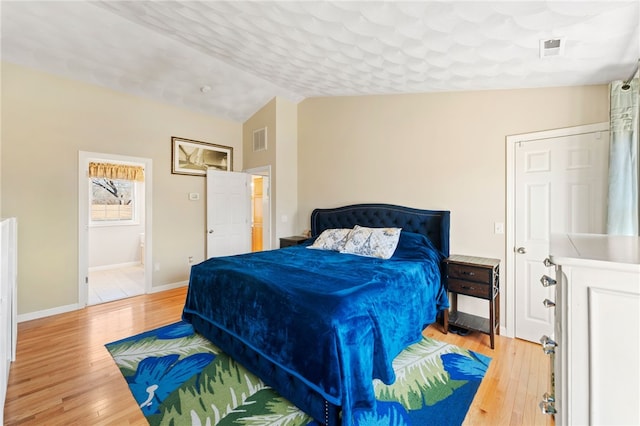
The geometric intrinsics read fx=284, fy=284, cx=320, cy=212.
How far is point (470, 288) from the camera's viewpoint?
2.80 m

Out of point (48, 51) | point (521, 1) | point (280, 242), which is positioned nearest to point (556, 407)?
point (521, 1)

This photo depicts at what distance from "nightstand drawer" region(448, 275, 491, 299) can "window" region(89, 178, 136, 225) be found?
658cm

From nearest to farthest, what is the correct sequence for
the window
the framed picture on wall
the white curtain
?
the white curtain, the framed picture on wall, the window

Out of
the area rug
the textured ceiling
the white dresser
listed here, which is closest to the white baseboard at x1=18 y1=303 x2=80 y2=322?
the area rug

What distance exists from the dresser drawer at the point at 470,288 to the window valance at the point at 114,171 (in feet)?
20.7

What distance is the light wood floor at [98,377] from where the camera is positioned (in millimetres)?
1790

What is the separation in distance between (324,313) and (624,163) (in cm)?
252

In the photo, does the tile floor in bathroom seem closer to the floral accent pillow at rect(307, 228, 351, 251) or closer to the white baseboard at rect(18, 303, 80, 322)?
the white baseboard at rect(18, 303, 80, 322)

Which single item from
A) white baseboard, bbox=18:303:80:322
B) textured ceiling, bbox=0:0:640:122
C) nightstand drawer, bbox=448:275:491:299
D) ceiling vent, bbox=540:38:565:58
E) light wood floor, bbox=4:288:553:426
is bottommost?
light wood floor, bbox=4:288:553:426

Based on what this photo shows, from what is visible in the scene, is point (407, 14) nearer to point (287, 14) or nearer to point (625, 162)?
point (287, 14)

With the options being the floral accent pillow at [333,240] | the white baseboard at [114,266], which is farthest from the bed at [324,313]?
the white baseboard at [114,266]

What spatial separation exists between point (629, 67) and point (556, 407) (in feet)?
8.61

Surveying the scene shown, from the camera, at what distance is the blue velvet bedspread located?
63.2 inches

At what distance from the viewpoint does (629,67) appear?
2.13m
